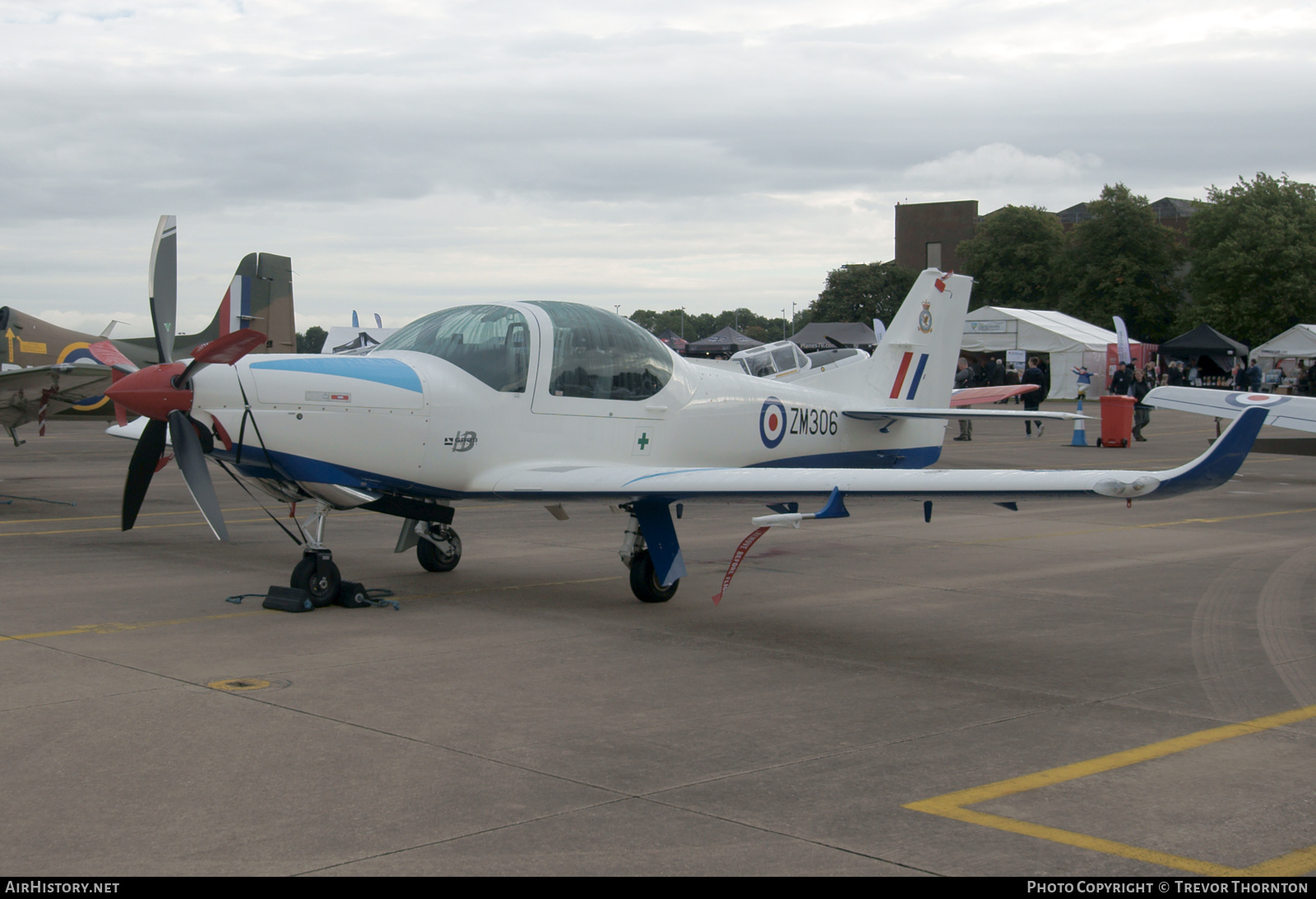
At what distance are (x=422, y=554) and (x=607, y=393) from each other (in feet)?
7.84

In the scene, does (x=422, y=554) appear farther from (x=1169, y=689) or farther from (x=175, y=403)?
(x=1169, y=689)

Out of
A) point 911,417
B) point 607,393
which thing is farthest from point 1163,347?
point 607,393

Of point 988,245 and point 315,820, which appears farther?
point 988,245

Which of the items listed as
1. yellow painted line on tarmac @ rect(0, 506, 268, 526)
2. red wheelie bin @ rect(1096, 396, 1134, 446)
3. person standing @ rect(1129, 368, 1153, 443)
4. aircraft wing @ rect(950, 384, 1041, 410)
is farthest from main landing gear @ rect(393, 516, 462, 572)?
person standing @ rect(1129, 368, 1153, 443)

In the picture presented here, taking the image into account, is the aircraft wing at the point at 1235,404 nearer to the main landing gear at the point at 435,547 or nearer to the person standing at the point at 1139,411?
the main landing gear at the point at 435,547

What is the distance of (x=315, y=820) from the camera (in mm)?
4137

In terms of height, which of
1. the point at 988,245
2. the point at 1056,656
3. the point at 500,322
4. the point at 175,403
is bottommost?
the point at 1056,656

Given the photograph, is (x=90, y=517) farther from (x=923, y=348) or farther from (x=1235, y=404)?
(x=1235, y=404)

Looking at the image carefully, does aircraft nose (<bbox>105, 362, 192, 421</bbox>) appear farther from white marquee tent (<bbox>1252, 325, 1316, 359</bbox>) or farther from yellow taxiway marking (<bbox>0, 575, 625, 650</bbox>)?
white marquee tent (<bbox>1252, 325, 1316, 359</bbox>)

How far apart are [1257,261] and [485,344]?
7588 centimetres

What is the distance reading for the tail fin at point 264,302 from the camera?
20.2 metres

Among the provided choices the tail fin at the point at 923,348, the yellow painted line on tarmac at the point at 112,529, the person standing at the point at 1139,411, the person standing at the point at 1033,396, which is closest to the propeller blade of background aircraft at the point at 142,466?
the yellow painted line on tarmac at the point at 112,529
